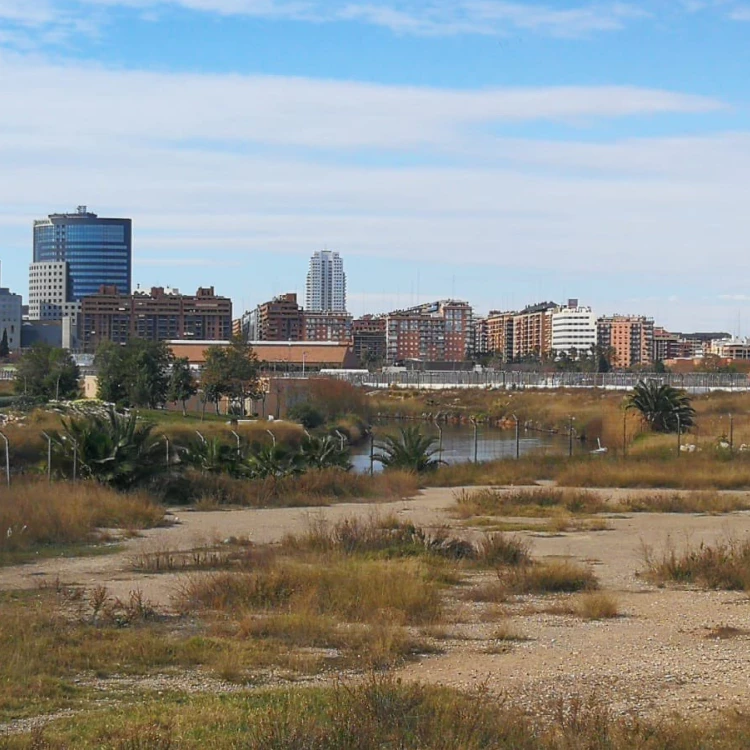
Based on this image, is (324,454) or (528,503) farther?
(324,454)

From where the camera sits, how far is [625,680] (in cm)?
939

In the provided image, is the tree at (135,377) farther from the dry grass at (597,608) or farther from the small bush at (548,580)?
the dry grass at (597,608)

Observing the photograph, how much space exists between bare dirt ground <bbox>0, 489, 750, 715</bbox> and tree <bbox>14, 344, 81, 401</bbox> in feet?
155

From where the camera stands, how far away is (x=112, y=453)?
23.6 meters

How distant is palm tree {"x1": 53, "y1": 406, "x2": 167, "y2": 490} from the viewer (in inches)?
927

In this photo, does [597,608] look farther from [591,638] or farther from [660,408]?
[660,408]

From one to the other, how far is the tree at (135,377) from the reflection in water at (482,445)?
1155cm

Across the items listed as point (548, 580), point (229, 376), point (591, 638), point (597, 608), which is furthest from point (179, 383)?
point (591, 638)

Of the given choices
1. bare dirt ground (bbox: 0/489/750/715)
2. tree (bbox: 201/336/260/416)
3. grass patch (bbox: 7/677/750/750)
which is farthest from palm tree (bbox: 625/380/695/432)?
grass patch (bbox: 7/677/750/750)

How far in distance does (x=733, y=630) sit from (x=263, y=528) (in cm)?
1080

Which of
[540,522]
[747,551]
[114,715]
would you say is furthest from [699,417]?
[114,715]

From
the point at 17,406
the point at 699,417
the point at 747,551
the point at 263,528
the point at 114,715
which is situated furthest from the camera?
the point at 699,417

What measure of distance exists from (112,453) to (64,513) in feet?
14.4

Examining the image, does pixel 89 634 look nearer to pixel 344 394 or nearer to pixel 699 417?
pixel 699 417
